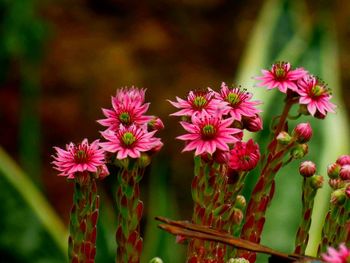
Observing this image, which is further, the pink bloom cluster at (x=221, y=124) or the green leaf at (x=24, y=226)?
the green leaf at (x=24, y=226)

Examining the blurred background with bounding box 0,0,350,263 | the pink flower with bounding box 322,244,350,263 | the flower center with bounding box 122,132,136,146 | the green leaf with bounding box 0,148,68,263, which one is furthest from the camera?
the blurred background with bounding box 0,0,350,263

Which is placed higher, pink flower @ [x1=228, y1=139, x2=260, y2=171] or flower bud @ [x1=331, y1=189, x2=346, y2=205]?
pink flower @ [x1=228, y1=139, x2=260, y2=171]

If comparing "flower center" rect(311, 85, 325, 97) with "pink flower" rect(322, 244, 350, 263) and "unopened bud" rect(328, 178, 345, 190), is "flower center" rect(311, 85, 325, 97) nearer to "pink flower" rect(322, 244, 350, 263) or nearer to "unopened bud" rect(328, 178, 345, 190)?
"unopened bud" rect(328, 178, 345, 190)

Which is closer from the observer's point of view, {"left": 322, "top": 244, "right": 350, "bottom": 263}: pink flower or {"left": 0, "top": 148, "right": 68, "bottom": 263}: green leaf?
{"left": 322, "top": 244, "right": 350, "bottom": 263}: pink flower

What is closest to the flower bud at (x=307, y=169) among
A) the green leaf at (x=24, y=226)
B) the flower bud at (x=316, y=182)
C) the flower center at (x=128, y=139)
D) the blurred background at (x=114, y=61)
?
the flower bud at (x=316, y=182)

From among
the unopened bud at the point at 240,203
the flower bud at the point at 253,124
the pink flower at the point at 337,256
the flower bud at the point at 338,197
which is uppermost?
the flower bud at the point at 253,124

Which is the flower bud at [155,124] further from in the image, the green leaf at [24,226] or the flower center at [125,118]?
the green leaf at [24,226]

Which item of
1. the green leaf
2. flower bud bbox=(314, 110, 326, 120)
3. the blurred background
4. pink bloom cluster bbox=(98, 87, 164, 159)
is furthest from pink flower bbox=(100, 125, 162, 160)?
the blurred background

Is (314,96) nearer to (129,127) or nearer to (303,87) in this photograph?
(303,87)
